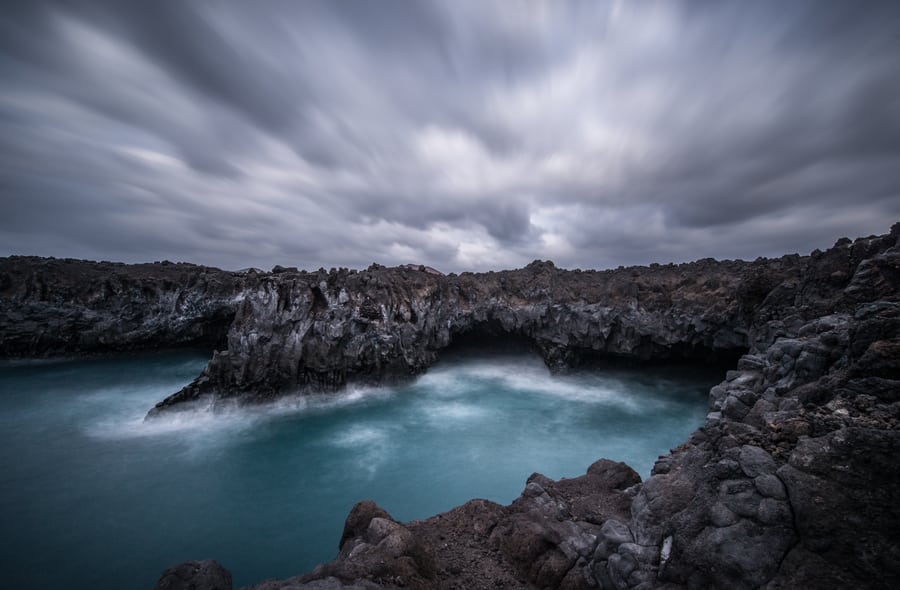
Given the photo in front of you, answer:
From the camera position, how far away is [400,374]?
92.4ft

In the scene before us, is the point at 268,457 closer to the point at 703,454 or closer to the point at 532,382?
the point at 703,454

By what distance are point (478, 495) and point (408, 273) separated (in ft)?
67.5

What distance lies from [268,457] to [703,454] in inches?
772

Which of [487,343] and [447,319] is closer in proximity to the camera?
[447,319]

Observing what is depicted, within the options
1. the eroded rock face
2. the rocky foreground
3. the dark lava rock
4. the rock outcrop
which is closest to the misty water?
the eroded rock face

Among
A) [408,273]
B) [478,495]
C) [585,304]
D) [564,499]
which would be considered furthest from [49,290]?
[585,304]

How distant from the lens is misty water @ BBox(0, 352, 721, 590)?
1178cm

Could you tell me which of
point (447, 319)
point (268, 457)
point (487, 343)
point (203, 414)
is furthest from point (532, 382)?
point (203, 414)

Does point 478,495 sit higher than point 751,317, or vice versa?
point 751,317

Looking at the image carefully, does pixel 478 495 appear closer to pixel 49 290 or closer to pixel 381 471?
pixel 381 471

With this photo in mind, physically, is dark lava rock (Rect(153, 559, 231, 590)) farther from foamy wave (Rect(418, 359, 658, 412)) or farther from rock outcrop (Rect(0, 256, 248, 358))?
rock outcrop (Rect(0, 256, 248, 358))

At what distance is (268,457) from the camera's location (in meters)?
17.9

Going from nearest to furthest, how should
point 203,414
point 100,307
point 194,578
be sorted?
1. point 194,578
2. point 203,414
3. point 100,307

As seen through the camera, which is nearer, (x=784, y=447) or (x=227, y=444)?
(x=784, y=447)
